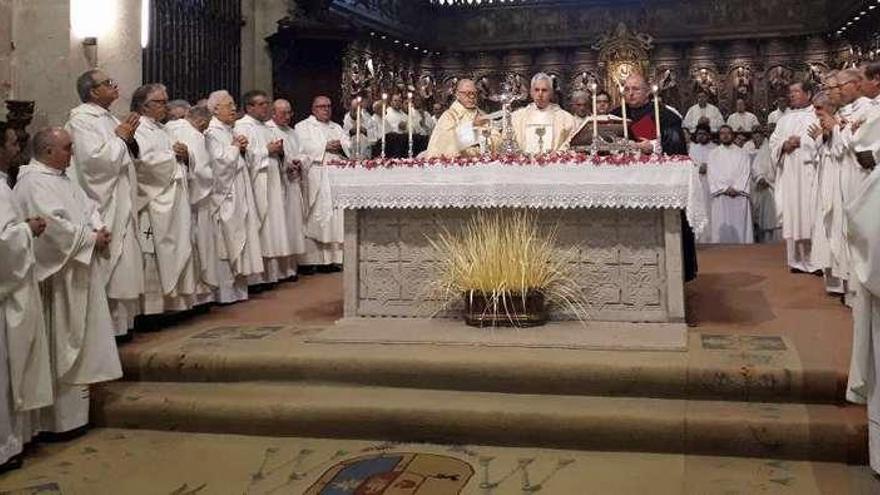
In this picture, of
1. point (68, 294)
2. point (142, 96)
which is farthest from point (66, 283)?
point (142, 96)

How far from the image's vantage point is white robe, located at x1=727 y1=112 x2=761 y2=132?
15.7m

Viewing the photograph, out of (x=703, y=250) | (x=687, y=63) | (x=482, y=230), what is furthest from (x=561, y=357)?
(x=687, y=63)

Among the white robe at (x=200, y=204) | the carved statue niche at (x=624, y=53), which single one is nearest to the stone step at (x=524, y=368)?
the white robe at (x=200, y=204)

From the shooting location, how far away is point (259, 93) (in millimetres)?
9336

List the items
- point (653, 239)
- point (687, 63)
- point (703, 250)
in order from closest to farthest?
point (653, 239)
point (703, 250)
point (687, 63)

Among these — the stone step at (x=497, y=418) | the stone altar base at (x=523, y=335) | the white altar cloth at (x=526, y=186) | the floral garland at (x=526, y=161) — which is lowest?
the stone step at (x=497, y=418)

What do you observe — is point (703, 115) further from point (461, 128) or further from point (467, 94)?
point (461, 128)

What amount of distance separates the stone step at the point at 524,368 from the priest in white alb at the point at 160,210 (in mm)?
1025

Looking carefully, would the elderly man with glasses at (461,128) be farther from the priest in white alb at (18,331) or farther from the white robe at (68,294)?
the priest in white alb at (18,331)

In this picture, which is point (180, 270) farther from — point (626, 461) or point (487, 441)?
point (626, 461)

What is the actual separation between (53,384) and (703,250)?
8949mm

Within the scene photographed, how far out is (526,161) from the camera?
6.34m

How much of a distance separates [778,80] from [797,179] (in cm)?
753

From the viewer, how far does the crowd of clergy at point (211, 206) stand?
4645 millimetres
